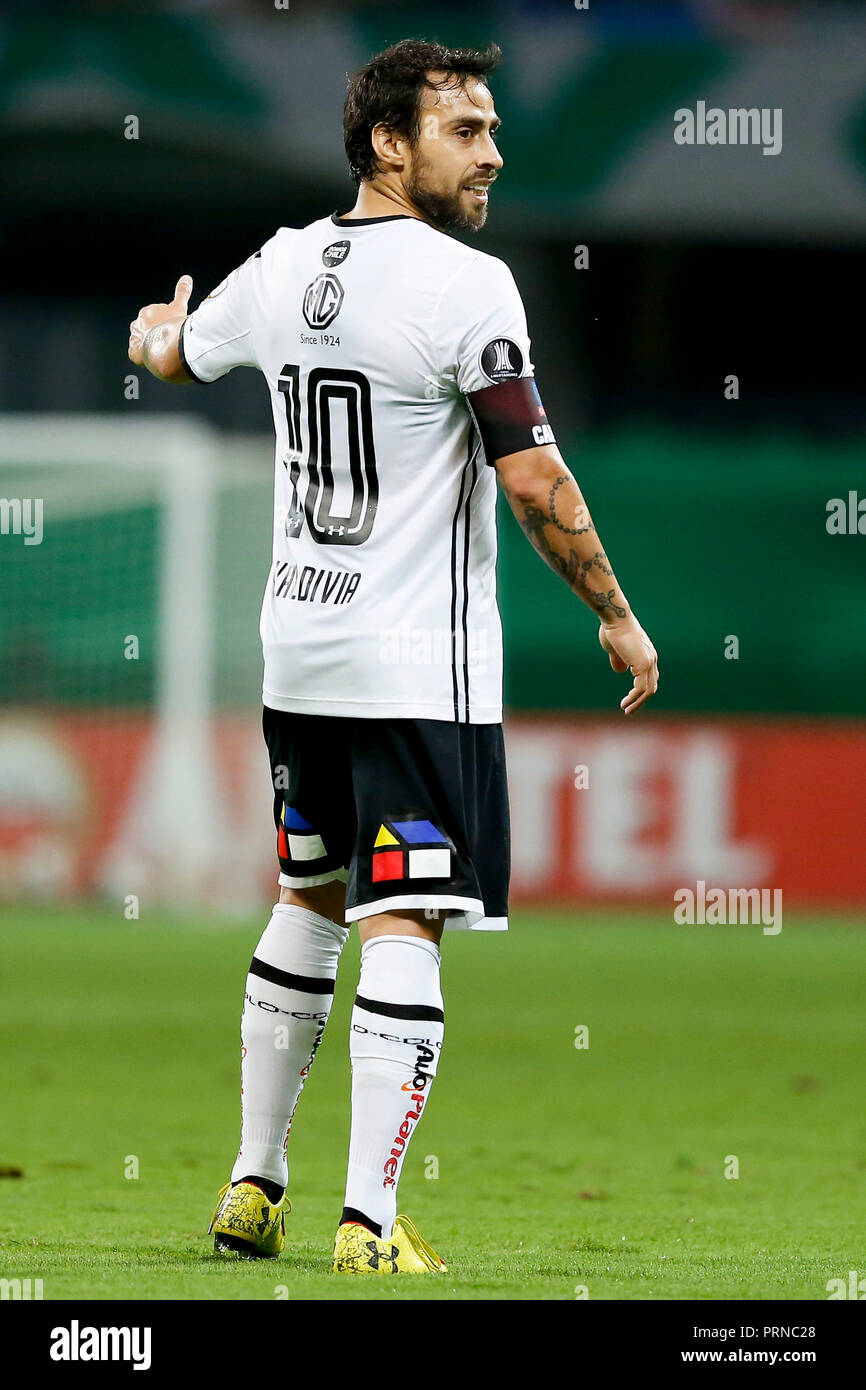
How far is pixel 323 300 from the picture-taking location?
134 inches

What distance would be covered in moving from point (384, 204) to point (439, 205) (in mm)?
96

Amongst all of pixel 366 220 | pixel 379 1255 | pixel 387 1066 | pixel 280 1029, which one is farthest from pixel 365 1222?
pixel 366 220

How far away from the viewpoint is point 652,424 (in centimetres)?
1638

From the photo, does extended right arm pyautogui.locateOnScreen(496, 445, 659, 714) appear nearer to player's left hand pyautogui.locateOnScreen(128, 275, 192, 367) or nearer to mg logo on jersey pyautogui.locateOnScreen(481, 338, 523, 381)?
mg logo on jersey pyautogui.locateOnScreen(481, 338, 523, 381)

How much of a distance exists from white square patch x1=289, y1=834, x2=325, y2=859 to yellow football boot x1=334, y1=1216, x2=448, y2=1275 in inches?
24.6

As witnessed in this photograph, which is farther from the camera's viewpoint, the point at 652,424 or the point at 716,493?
the point at 652,424

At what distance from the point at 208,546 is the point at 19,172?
6863 millimetres

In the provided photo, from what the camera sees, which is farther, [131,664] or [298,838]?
[131,664]

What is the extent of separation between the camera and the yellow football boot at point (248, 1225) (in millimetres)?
3508

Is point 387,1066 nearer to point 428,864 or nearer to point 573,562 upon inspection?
point 428,864

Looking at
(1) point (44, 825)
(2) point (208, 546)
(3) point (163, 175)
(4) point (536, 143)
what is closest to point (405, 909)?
(1) point (44, 825)

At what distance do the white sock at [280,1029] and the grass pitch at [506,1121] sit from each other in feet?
0.63

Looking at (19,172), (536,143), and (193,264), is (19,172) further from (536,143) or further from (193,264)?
(536,143)

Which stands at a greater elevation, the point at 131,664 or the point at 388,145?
the point at 131,664
